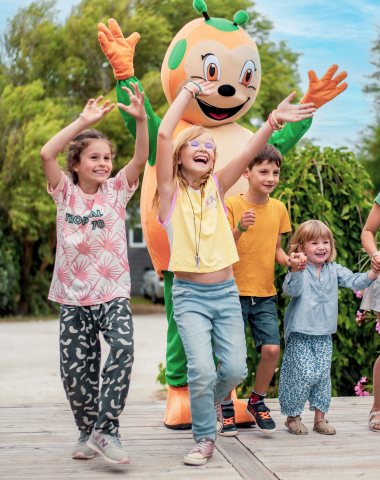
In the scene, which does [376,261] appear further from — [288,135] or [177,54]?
[177,54]

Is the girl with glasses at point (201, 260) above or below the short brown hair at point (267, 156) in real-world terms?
below

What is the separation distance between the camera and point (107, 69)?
13.5m

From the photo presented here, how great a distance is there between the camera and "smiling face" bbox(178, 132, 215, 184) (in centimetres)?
260

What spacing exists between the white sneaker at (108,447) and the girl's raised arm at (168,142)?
3.40ft

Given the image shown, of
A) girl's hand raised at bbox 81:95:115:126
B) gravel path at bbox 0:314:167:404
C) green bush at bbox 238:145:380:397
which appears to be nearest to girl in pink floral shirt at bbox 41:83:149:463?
girl's hand raised at bbox 81:95:115:126

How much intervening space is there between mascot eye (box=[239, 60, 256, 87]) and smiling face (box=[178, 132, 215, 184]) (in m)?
0.86

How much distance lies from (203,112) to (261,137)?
34.3 inches

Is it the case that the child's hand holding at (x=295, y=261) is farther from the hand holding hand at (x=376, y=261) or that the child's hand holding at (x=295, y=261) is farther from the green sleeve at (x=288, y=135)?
the green sleeve at (x=288, y=135)

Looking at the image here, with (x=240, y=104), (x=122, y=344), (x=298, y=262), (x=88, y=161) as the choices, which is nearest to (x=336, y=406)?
(x=298, y=262)

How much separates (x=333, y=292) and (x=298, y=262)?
0.39m

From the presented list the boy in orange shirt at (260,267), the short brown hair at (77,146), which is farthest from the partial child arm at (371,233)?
the short brown hair at (77,146)

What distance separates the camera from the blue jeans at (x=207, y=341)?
8.03 ft

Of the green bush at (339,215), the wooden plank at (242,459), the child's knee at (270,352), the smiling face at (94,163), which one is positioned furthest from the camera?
the green bush at (339,215)

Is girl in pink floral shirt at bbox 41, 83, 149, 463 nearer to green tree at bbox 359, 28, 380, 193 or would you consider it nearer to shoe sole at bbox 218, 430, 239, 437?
shoe sole at bbox 218, 430, 239, 437
